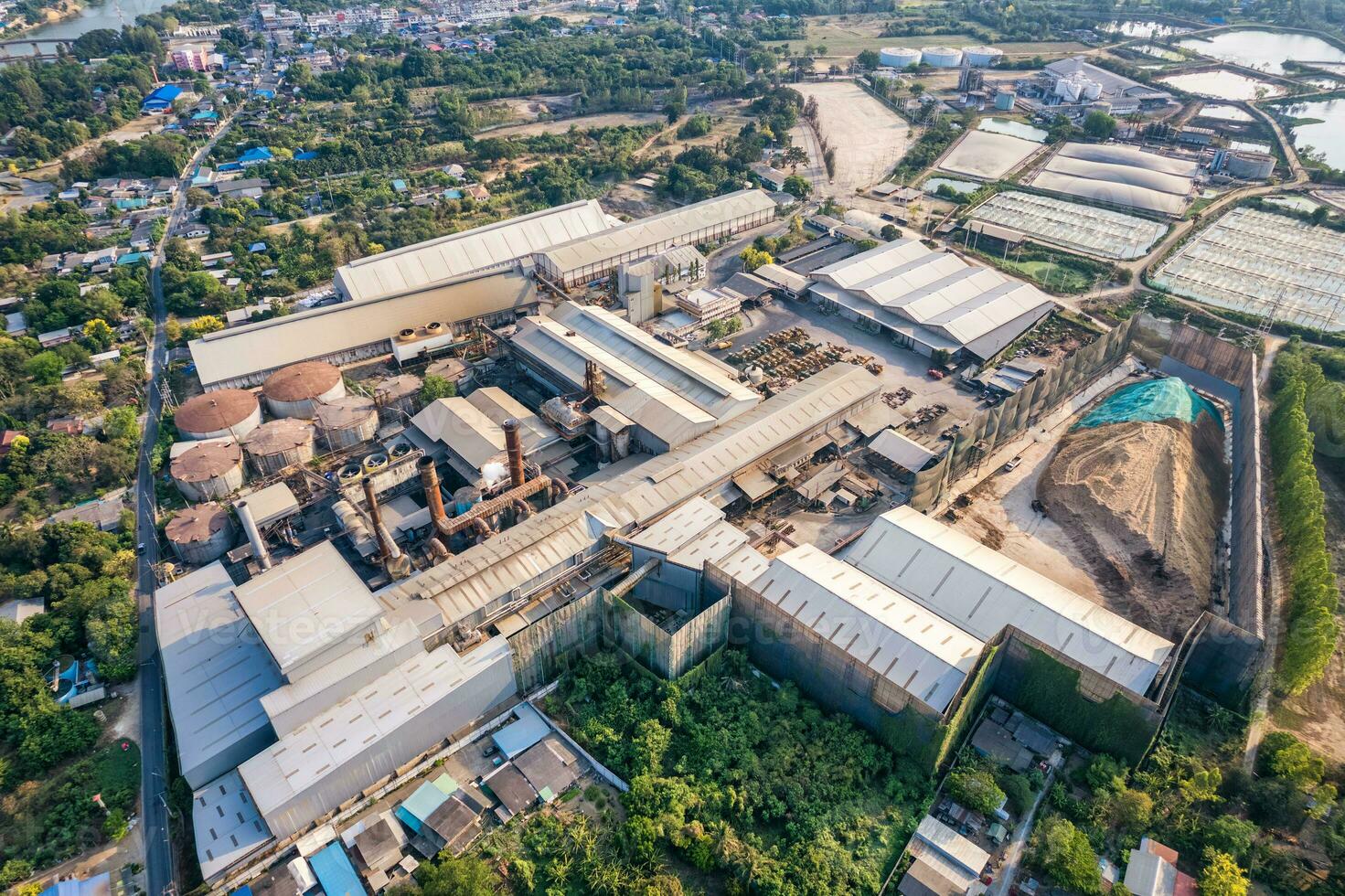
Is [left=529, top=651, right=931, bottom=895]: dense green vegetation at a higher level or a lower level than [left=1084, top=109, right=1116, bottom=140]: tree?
lower

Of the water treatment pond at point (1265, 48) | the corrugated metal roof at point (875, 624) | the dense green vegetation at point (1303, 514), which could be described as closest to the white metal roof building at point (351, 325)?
the corrugated metal roof at point (875, 624)

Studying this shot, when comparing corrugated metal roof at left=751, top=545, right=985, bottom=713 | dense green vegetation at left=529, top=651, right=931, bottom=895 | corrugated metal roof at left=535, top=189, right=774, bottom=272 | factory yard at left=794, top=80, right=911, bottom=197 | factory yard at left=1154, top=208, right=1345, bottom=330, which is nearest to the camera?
dense green vegetation at left=529, top=651, right=931, bottom=895

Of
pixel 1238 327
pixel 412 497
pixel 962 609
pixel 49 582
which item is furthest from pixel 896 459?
pixel 49 582

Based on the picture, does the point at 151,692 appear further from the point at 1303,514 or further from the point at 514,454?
the point at 1303,514

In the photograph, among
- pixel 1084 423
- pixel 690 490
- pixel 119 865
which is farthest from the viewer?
pixel 1084 423

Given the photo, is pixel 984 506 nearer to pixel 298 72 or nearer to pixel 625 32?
pixel 298 72

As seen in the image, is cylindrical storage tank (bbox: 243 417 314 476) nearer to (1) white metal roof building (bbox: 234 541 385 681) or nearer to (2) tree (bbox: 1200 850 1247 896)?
(1) white metal roof building (bbox: 234 541 385 681)

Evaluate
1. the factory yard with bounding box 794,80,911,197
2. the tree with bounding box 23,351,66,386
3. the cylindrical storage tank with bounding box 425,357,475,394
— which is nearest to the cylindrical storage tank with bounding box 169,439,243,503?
the cylindrical storage tank with bounding box 425,357,475,394
